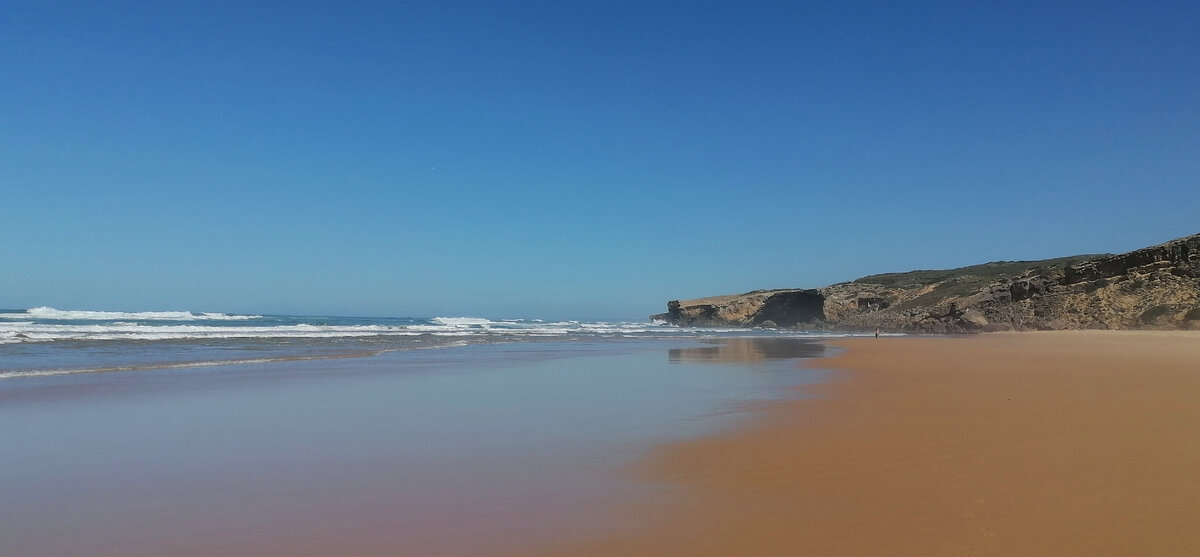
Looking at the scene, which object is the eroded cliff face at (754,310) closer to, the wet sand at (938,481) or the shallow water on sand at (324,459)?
the shallow water on sand at (324,459)

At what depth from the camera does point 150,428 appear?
23.5 ft

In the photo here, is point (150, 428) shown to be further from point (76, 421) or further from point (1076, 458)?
point (1076, 458)

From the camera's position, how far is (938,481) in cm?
459

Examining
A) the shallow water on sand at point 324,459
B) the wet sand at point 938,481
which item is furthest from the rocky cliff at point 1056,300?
the shallow water on sand at point 324,459

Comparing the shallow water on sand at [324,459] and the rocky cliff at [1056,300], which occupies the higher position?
the rocky cliff at [1056,300]

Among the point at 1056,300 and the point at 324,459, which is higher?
the point at 1056,300

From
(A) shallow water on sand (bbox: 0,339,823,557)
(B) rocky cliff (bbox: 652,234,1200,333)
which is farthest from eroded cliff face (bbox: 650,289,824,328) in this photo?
(A) shallow water on sand (bbox: 0,339,823,557)

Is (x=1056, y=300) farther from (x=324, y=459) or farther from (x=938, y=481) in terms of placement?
(x=324, y=459)

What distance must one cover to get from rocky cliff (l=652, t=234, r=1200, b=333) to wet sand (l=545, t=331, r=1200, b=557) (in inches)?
1117

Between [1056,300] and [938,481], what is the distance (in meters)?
39.3

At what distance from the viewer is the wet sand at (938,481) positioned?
3.45 metres

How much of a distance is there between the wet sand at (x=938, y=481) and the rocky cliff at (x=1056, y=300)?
2838 centimetres

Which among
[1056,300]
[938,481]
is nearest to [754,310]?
[1056,300]

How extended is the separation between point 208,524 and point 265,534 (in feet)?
1.57
